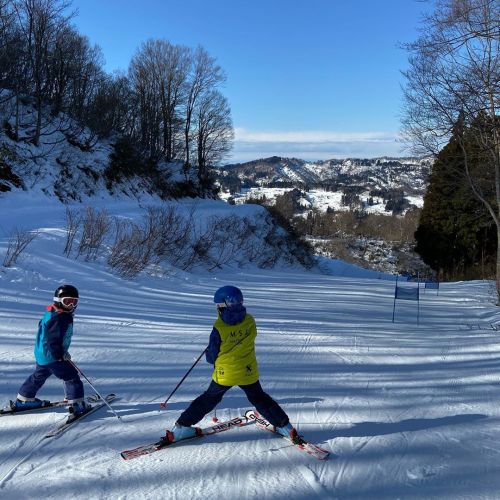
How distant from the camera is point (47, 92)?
26.7m

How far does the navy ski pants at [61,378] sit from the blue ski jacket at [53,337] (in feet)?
0.27

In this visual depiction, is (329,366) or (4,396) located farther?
(329,366)

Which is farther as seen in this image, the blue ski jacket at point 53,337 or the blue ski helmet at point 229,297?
the blue ski jacket at point 53,337

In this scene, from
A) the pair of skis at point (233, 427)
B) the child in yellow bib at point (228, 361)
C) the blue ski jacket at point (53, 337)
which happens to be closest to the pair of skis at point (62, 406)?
the blue ski jacket at point (53, 337)

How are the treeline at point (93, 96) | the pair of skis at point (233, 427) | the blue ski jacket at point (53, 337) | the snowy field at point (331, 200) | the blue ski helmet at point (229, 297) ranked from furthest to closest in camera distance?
the snowy field at point (331, 200)
the treeline at point (93, 96)
the blue ski jacket at point (53, 337)
the blue ski helmet at point (229, 297)
the pair of skis at point (233, 427)

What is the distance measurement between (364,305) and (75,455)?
10535mm

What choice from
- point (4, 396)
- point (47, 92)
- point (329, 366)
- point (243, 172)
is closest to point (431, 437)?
point (329, 366)

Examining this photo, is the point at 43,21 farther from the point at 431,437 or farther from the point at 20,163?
the point at 431,437

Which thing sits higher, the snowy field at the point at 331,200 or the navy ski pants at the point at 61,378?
the snowy field at the point at 331,200

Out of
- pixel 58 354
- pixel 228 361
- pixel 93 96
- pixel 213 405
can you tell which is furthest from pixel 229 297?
pixel 93 96

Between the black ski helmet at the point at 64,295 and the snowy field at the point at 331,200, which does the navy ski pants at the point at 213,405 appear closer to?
the black ski helmet at the point at 64,295

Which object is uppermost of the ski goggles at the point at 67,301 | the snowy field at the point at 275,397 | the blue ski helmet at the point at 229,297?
the blue ski helmet at the point at 229,297

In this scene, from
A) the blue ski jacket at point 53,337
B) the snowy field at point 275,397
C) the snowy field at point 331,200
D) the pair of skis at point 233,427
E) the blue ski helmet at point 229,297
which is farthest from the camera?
the snowy field at point 331,200

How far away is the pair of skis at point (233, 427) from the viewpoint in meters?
3.78
